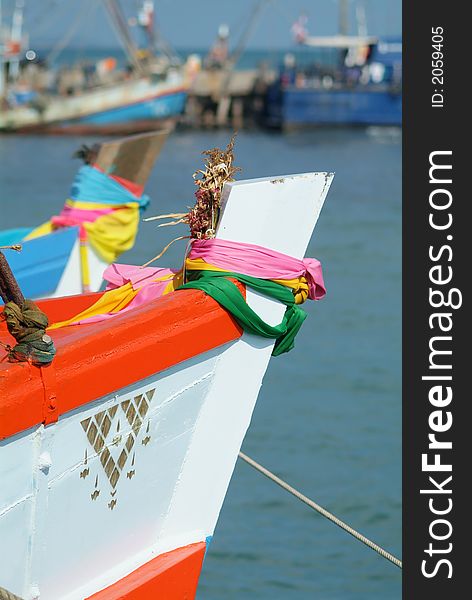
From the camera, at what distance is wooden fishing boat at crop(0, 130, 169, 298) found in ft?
28.4

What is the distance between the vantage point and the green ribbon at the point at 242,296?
4289 millimetres

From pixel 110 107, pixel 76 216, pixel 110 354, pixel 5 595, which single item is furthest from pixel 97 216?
pixel 110 107

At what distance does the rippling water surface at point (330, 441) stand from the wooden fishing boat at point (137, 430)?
3.64m

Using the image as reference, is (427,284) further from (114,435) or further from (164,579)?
(114,435)

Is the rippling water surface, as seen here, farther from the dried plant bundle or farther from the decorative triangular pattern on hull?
the dried plant bundle

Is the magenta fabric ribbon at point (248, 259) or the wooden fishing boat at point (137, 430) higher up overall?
the magenta fabric ribbon at point (248, 259)

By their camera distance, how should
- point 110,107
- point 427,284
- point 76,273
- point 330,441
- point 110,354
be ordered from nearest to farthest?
point 110,354
point 427,284
point 76,273
point 330,441
point 110,107

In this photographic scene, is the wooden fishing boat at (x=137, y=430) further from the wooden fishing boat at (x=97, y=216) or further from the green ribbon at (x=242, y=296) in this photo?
the wooden fishing boat at (x=97, y=216)

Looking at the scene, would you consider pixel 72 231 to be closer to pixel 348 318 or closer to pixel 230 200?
pixel 230 200

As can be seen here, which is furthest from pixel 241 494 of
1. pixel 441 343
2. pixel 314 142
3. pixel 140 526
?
pixel 314 142

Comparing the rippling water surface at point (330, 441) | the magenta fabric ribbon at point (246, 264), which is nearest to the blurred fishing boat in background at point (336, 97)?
the rippling water surface at point (330, 441)

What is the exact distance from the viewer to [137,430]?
13.7 feet

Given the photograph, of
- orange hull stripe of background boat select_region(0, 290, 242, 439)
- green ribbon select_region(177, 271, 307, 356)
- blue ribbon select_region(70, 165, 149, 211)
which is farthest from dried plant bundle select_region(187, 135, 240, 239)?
blue ribbon select_region(70, 165, 149, 211)

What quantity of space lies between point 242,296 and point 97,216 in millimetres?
4884
